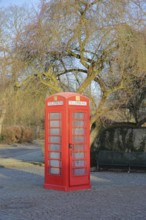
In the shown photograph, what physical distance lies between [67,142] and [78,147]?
1.58ft

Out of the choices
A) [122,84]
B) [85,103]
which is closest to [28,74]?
[122,84]

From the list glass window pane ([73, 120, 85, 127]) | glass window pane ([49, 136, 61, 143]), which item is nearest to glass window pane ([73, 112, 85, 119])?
glass window pane ([73, 120, 85, 127])

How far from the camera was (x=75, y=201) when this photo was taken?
32.0 feet

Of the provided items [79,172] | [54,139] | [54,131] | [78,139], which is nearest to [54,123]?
[54,131]

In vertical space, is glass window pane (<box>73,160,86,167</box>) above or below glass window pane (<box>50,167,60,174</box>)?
above

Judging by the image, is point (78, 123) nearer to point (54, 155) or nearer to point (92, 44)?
point (54, 155)

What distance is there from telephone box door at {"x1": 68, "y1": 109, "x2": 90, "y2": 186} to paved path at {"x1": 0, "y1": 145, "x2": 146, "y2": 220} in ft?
1.53

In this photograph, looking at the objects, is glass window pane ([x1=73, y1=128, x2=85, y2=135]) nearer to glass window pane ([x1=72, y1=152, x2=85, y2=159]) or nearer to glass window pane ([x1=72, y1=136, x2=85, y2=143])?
glass window pane ([x1=72, y1=136, x2=85, y2=143])

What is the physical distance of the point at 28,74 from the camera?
58.7 feet

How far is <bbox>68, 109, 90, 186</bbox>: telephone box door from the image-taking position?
11.5m

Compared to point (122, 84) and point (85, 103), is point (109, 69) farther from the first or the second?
point (85, 103)

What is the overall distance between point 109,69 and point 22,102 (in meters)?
4.24

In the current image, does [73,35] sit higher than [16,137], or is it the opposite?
[73,35]

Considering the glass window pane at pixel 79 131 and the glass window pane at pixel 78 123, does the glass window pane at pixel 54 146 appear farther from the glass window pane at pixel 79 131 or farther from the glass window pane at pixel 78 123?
the glass window pane at pixel 78 123
